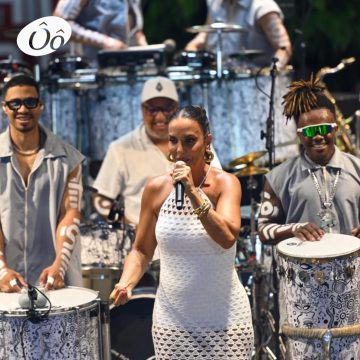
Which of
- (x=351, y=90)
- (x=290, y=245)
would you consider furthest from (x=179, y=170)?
(x=351, y=90)

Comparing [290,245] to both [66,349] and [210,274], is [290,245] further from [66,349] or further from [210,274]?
[66,349]

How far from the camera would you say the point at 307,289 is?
724 cm

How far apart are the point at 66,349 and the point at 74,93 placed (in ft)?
13.2

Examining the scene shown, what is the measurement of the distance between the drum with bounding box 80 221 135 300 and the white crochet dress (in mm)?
2154

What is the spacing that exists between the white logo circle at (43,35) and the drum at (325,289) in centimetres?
167

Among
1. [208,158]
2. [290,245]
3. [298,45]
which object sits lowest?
[290,245]

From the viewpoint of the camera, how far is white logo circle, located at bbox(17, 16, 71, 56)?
7754 millimetres

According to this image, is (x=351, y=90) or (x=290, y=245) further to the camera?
(x=351, y=90)

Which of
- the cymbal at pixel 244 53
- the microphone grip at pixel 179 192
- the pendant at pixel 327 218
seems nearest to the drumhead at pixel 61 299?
the microphone grip at pixel 179 192

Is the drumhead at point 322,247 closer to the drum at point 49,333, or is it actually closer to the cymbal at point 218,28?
the drum at point 49,333

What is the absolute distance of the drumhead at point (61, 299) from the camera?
23.7 ft

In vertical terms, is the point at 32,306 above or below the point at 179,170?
below

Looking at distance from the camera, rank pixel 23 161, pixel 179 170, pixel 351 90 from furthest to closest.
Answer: pixel 351 90, pixel 23 161, pixel 179 170

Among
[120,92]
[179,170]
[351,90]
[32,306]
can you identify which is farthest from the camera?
[351,90]
